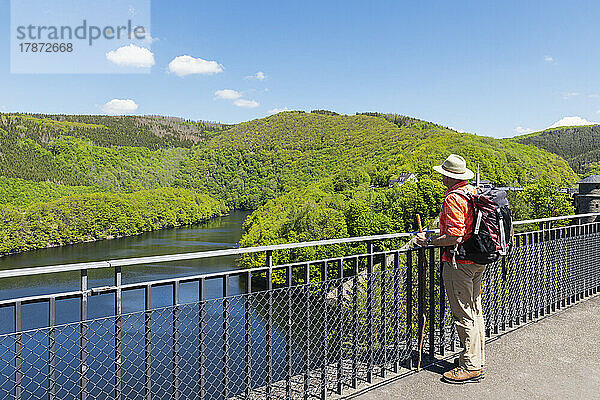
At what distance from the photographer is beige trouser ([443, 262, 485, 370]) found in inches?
133

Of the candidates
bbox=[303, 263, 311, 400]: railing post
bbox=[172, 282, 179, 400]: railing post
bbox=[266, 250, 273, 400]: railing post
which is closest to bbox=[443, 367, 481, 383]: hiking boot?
bbox=[303, 263, 311, 400]: railing post

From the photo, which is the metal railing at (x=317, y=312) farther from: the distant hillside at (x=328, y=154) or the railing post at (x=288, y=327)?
the distant hillside at (x=328, y=154)

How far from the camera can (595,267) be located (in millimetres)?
5836

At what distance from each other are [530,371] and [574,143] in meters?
150

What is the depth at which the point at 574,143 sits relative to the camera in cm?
13600

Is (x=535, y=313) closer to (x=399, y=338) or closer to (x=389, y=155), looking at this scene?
(x=399, y=338)

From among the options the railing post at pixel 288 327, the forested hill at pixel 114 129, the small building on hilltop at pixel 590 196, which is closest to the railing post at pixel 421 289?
the railing post at pixel 288 327

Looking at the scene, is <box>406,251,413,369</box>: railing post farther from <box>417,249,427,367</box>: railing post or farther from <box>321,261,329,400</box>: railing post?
<box>321,261,329,400</box>: railing post

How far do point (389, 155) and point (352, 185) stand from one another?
29.4 m

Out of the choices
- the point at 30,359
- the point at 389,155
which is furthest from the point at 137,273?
the point at 389,155

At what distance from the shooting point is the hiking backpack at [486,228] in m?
3.21

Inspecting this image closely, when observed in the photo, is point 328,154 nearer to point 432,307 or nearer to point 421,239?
point 432,307

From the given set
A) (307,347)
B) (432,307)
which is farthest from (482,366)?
(307,347)

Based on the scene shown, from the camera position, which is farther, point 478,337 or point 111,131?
point 111,131
